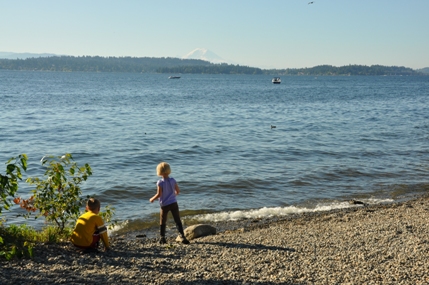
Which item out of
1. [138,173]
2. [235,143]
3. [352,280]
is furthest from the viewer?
[235,143]

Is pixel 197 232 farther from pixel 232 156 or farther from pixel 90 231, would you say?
pixel 232 156

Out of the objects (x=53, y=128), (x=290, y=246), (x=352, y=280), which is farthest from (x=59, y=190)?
(x=53, y=128)

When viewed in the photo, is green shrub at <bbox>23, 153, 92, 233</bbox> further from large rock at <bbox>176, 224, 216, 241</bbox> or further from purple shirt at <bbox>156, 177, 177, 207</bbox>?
large rock at <bbox>176, 224, 216, 241</bbox>

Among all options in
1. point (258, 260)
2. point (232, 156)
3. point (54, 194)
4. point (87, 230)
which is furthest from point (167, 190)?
point (232, 156)

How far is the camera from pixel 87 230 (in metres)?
8.21

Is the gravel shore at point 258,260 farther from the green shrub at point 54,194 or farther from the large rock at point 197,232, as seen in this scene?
the green shrub at point 54,194

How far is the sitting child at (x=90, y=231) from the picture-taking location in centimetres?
820

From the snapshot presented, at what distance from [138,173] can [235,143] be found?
9.73 m

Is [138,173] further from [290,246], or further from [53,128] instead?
[53,128]

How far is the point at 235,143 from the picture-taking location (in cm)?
2759

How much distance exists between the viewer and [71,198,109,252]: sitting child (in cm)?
820

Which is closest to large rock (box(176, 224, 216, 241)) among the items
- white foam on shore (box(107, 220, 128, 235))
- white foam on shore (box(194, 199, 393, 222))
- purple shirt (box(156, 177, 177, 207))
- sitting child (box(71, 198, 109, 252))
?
Answer: purple shirt (box(156, 177, 177, 207))

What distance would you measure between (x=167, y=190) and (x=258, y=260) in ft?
8.33

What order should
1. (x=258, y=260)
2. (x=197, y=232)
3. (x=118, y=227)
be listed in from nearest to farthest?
(x=258, y=260) → (x=197, y=232) → (x=118, y=227)
